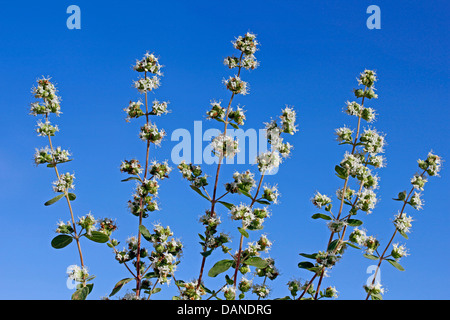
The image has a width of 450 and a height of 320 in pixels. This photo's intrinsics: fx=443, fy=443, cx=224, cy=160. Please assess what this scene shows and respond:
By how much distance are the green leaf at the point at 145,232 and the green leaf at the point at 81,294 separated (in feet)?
3.12

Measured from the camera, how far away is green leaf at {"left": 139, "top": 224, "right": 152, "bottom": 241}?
5.80 metres

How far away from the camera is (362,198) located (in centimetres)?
589

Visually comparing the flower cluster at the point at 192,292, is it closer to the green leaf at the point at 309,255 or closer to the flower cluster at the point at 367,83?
the green leaf at the point at 309,255

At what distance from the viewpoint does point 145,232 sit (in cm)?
585

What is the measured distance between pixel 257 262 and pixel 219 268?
0.50m

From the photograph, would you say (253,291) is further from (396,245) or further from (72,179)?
(72,179)

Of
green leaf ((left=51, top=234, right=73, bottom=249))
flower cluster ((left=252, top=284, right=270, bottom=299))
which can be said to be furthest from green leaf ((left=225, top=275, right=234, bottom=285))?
green leaf ((left=51, top=234, right=73, bottom=249))

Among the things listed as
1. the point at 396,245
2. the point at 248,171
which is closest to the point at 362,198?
the point at 396,245

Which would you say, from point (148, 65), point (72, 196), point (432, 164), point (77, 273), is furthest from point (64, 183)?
point (432, 164)

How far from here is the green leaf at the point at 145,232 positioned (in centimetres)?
580

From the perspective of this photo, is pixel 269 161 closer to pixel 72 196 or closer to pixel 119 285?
pixel 119 285

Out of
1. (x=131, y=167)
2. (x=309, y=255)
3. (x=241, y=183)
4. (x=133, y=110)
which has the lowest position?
(x=309, y=255)
